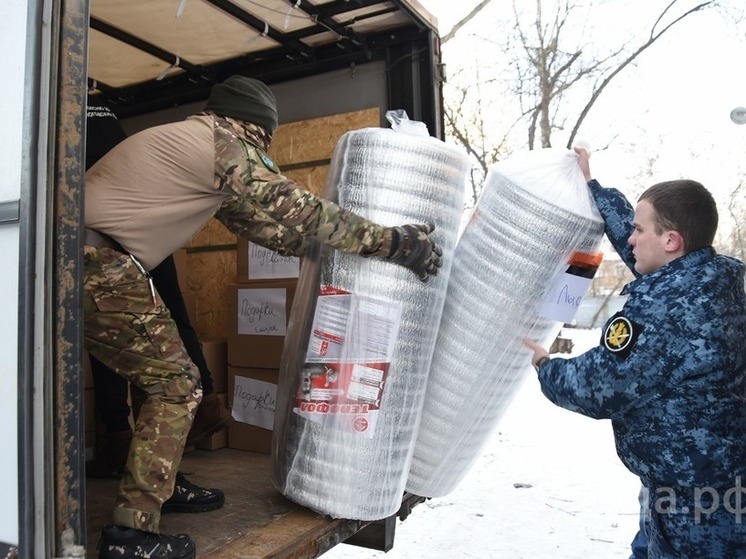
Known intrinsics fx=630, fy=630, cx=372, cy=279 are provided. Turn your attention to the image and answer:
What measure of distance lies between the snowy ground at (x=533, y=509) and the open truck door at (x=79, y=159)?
1725 millimetres

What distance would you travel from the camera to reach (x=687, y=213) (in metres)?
1.81

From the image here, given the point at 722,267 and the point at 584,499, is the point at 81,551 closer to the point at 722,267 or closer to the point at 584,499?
the point at 722,267

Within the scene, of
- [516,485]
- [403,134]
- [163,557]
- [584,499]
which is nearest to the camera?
[163,557]

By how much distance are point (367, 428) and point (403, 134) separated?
0.94 metres

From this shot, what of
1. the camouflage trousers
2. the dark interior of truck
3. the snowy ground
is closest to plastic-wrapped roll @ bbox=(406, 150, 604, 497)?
the dark interior of truck

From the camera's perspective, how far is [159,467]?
1800mm

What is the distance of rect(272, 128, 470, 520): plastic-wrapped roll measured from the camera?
6.28 ft

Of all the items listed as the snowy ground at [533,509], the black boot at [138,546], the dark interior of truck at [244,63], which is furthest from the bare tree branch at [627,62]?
the black boot at [138,546]

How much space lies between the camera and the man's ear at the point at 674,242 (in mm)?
1816

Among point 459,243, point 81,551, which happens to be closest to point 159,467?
point 81,551

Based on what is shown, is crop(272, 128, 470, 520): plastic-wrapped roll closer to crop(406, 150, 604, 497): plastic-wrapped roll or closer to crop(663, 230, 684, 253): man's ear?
crop(406, 150, 604, 497): plastic-wrapped roll

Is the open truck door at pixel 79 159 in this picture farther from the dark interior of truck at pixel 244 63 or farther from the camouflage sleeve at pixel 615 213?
the camouflage sleeve at pixel 615 213

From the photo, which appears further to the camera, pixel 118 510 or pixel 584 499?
pixel 584 499

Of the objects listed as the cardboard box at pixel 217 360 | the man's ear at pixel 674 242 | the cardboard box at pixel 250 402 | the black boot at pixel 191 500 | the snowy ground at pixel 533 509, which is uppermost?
the man's ear at pixel 674 242
